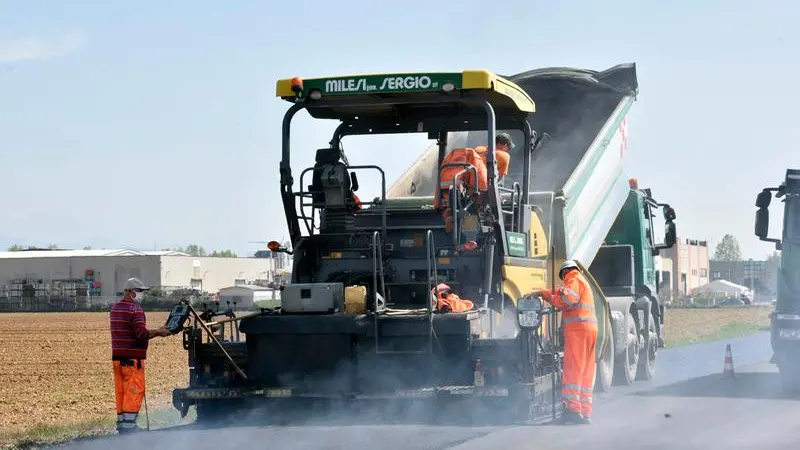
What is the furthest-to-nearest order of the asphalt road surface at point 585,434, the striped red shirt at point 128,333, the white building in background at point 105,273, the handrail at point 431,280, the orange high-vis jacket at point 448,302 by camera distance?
the white building in background at point 105,273
the striped red shirt at point 128,333
the orange high-vis jacket at point 448,302
the handrail at point 431,280
the asphalt road surface at point 585,434

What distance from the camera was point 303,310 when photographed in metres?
10.8

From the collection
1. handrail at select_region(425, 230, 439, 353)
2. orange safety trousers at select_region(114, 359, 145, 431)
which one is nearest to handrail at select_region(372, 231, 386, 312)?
handrail at select_region(425, 230, 439, 353)

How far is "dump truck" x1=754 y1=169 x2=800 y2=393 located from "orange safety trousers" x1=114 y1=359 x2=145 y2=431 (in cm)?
760

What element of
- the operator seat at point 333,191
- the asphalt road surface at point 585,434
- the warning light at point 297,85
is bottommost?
the asphalt road surface at point 585,434

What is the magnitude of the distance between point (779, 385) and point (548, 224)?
4437 millimetres

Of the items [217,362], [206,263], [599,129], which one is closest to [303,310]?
[217,362]

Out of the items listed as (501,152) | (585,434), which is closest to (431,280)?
(501,152)

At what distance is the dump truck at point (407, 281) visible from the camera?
10.5 metres

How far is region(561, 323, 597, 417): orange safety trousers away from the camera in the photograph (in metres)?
10.8

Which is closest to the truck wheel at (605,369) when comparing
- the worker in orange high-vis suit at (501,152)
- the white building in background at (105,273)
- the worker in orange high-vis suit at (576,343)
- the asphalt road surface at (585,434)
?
the asphalt road surface at (585,434)

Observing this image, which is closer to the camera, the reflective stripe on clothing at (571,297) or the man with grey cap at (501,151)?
the reflective stripe on clothing at (571,297)

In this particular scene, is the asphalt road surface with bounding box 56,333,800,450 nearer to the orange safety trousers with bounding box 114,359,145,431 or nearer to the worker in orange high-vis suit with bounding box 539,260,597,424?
the worker in orange high-vis suit with bounding box 539,260,597,424

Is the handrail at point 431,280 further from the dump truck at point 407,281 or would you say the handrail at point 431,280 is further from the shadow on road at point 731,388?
the shadow on road at point 731,388

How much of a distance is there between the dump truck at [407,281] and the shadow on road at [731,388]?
245 cm
